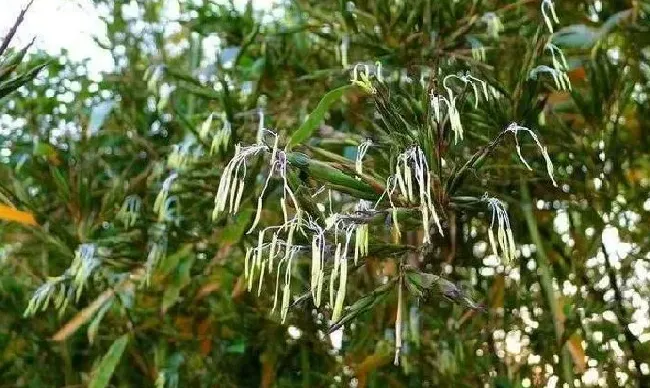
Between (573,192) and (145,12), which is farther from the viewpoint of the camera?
(145,12)

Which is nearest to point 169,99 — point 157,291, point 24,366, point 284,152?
point 157,291

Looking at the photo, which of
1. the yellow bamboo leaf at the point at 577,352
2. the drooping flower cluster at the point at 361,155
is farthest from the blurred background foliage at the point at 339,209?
the drooping flower cluster at the point at 361,155

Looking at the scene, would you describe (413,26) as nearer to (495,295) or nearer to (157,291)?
(495,295)

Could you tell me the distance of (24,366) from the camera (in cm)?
97

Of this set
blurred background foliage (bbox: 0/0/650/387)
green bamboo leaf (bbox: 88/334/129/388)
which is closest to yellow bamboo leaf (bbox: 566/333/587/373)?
blurred background foliage (bbox: 0/0/650/387)

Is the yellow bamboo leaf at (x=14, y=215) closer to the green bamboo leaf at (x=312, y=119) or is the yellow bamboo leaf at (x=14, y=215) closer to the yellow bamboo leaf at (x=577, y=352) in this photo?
the green bamboo leaf at (x=312, y=119)

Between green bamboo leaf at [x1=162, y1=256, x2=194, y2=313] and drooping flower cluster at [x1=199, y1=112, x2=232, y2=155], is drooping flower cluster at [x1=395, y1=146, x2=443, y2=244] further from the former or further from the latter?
green bamboo leaf at [x1=162, y1=256, x2=194, y2=313]

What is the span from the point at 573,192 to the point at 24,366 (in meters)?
0.69

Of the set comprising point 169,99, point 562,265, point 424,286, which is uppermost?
point 169,99

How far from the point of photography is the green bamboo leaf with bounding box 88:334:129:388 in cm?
73

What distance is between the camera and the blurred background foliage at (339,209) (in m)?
0.72

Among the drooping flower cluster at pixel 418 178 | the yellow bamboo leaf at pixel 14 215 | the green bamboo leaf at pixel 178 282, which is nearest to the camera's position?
the drooping flower cluster at pixel 418 178

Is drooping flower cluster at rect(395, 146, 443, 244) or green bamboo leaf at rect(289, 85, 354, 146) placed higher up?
green bamboo leaf at rect(289, 85, 354, 146)

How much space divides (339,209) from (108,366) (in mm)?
277
